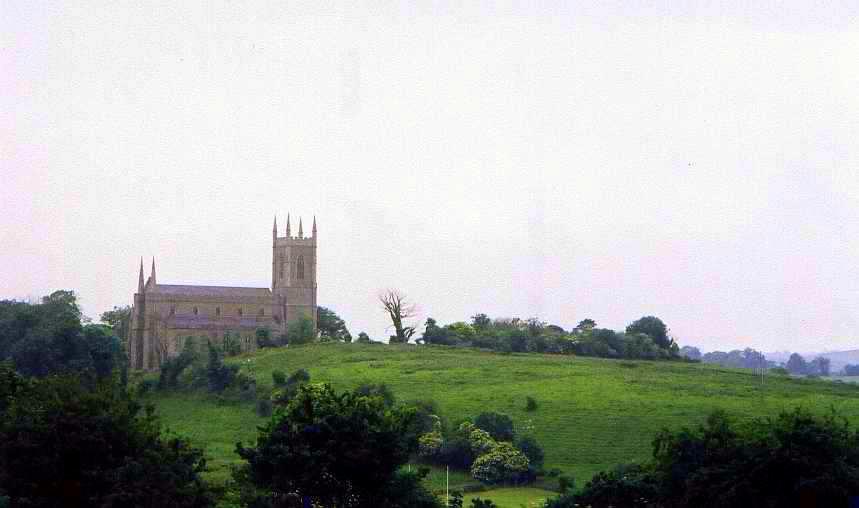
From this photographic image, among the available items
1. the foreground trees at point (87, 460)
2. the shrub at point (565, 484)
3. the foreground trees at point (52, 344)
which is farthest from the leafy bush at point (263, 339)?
the foreground trees at point (87, 460)

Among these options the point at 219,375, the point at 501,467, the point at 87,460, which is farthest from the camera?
the point at 219,375

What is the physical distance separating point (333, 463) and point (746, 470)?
43.6 ft

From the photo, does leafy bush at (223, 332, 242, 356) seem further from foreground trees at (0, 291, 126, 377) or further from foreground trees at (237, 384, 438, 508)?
foreground trees at (237, 384, 438, 508)

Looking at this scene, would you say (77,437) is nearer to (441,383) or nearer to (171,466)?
(171,466)

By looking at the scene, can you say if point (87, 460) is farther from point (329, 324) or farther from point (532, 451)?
point (329, 324)

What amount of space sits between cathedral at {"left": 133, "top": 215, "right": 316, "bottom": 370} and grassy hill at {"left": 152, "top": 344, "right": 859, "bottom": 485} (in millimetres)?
26752

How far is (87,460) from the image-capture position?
44469 mm

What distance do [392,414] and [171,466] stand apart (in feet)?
26.3

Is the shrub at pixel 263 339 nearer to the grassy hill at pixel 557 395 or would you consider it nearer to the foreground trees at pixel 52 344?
the grassy hill at pixel 557 395

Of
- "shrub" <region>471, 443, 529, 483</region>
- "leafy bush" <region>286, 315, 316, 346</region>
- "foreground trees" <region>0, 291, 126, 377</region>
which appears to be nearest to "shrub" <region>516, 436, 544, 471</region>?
"shrub" <region>471, 443, 529, 483</region>

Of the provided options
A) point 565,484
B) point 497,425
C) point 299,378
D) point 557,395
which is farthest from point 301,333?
point 565,484

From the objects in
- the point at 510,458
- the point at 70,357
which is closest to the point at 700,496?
the point at 510,458

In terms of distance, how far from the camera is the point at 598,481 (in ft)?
161

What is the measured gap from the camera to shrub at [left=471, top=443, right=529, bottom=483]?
69.4 m
